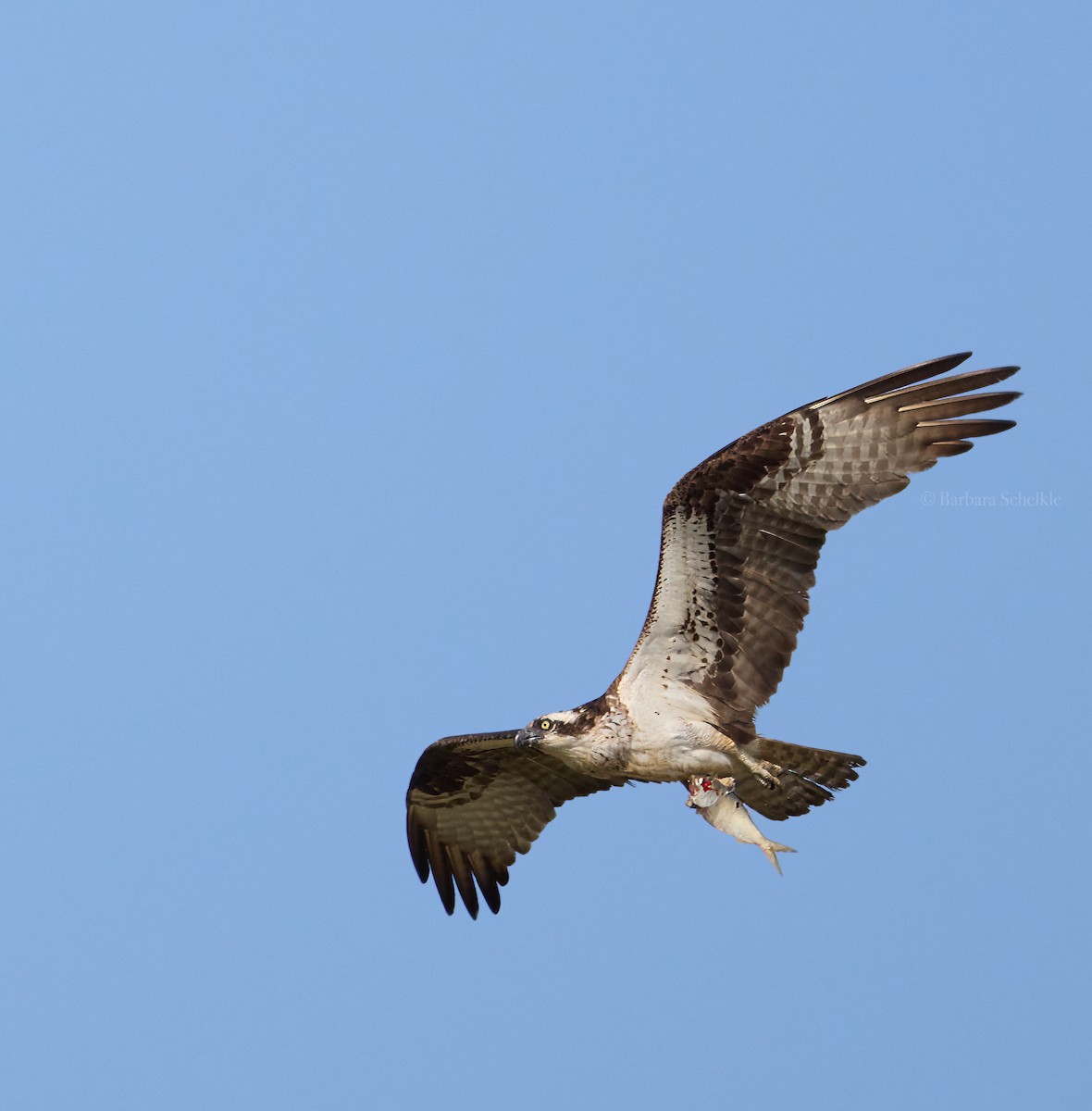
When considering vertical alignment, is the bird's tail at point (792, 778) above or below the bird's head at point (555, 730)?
below

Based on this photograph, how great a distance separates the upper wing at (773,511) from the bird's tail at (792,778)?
33cm

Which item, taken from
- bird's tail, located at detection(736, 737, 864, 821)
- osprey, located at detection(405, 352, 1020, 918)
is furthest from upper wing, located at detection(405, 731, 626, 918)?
bird's tail, located at detection(736, 737, 864, 821)

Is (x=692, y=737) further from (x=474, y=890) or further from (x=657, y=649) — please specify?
(x=474, y=890)

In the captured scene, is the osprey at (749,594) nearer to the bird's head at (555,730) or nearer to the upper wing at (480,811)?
the bird's head at (555,730)

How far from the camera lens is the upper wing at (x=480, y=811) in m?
13.5

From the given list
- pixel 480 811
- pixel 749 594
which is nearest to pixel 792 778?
pixel 749 594

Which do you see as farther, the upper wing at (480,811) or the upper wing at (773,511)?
the upper wing at (480,811)

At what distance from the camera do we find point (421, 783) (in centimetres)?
1359

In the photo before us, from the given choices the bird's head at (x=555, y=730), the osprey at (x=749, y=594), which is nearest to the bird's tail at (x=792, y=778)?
the osprey at (x=749, y=594)

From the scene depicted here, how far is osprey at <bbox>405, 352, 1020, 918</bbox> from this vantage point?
37.8 feet

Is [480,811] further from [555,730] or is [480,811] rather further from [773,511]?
A: [773,511]

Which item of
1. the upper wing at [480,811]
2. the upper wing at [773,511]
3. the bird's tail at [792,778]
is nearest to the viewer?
the upper wing at [773,511]

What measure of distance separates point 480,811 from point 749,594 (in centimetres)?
301

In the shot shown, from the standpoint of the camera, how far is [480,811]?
13.7 meters
